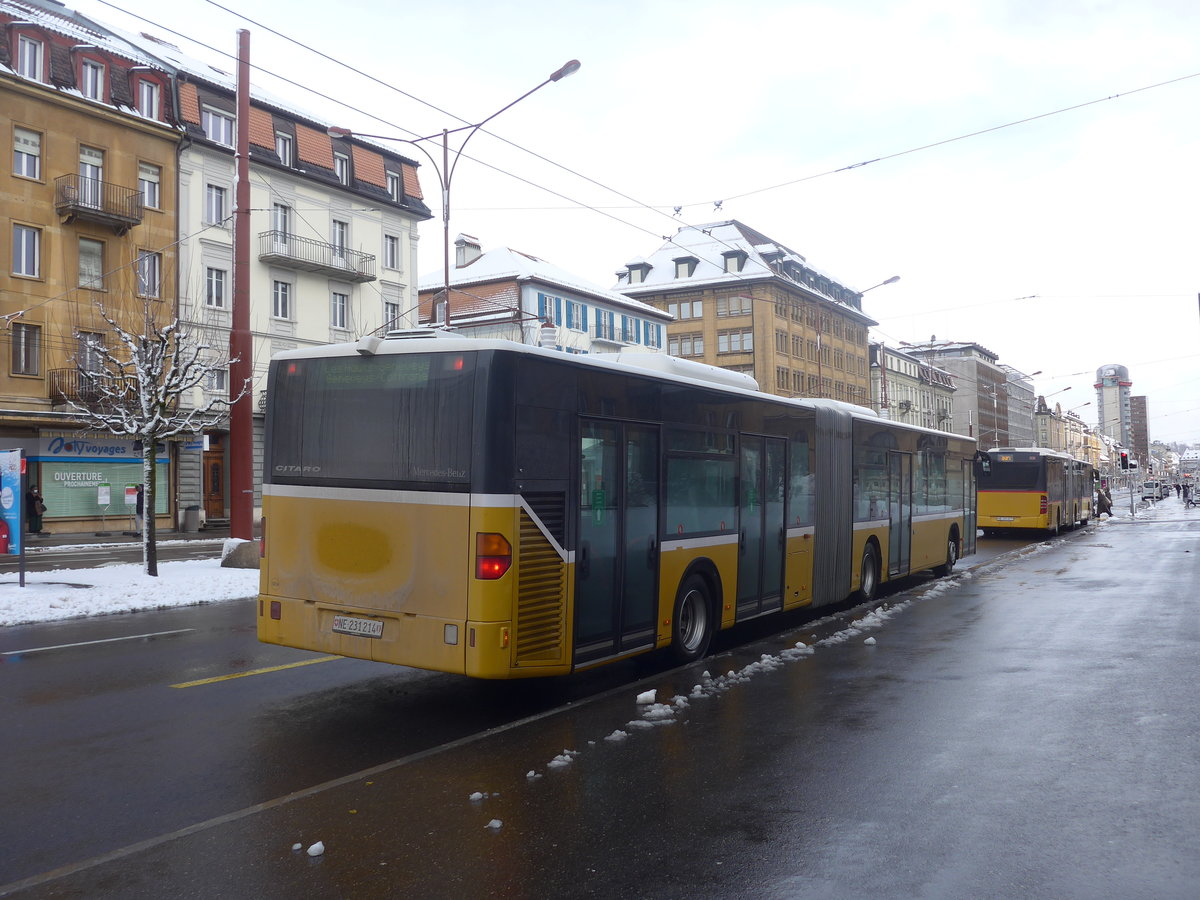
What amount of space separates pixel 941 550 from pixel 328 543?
44.3ft

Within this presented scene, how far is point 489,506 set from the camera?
6.81 meters

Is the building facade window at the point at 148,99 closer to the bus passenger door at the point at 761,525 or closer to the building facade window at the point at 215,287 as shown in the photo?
the building facade window at the point at 215,287

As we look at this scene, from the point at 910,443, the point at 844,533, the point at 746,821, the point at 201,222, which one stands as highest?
the point at 201,222

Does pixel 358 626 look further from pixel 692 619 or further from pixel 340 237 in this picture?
pixel 340 237

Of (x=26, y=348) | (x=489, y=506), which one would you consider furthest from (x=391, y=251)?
(x=489, y=506)

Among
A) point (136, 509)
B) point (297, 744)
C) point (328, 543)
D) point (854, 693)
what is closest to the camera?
point (297, 744)

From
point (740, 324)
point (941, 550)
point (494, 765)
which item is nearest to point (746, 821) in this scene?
point (494, 765)

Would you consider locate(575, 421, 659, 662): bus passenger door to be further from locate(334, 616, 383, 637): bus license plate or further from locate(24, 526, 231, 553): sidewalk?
locate(24, 526, 231, 553): sidewalk

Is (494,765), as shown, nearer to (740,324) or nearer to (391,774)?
(391,774)

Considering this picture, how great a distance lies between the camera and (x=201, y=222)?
119 ft

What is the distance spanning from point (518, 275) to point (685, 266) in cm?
2805

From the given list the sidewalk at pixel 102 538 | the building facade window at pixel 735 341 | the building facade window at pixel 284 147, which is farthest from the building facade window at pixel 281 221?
the building facade window at pixel 735 341

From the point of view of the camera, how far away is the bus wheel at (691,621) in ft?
29.8

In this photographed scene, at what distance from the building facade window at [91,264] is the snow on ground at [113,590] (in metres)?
18.3
